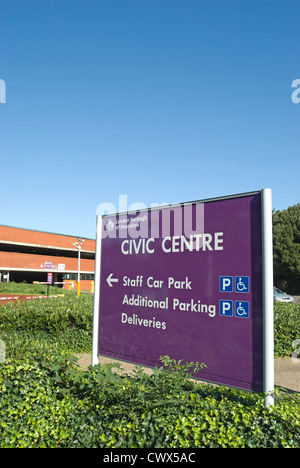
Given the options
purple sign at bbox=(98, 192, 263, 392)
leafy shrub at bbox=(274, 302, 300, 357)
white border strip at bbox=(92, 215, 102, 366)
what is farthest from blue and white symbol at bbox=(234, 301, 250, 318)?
leafy shrub at bbox=(274, 302, 300, 357)

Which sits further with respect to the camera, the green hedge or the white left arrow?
the green hedge

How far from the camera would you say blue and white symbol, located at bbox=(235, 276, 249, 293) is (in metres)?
3.64

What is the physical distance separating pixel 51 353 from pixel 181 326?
66.3 inches

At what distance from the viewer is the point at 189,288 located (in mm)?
4125

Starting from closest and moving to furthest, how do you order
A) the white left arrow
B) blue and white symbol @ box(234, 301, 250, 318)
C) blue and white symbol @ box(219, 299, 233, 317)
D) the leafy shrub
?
blue and white symbol @ box(234, 301, 250, 318), blue and white symbol @ box(219, 299, 233, 317), the white left arrow, the leafy shrub

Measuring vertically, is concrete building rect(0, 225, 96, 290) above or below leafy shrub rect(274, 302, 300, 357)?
above

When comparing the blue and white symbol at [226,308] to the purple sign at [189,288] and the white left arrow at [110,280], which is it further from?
the white left arrow at [110,280]

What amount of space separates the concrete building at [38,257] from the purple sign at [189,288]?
3619 centimetres

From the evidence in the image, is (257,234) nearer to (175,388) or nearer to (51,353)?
(175,388)

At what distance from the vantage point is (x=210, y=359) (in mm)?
3863

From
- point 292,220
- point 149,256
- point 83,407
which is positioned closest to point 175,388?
point 83,407

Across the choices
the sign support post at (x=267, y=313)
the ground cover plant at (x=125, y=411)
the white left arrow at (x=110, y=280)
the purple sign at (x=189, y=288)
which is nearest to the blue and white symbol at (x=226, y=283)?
the purple sign at (x=189, y=288)

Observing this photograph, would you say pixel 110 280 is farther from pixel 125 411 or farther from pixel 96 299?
pixel 125 411

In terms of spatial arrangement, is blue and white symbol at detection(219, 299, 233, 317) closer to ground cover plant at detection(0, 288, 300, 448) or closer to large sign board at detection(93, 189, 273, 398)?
large sign board at detection(93, 189, 273, 398)
